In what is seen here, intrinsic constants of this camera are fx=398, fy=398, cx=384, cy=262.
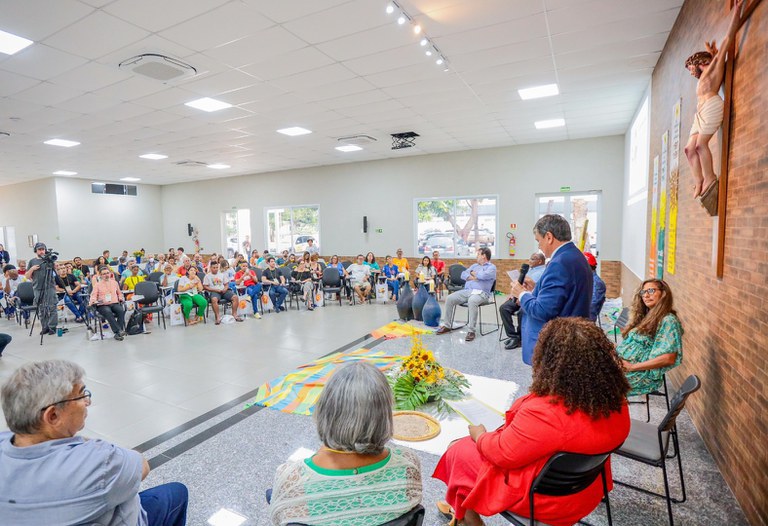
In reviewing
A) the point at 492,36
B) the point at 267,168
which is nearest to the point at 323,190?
the point at 267,168

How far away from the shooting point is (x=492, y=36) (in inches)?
157

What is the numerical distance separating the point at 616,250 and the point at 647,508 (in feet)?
24.7

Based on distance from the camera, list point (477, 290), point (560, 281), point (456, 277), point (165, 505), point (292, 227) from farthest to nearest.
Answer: point (292, 227)
point (456, 277)
point (477, 290)
point (560, 281)
point (165, 505)

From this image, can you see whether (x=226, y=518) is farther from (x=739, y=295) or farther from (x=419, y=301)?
(x=419, y=301)

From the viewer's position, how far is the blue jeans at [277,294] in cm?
832

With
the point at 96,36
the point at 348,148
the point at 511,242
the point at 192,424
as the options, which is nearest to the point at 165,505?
the point at 192,424

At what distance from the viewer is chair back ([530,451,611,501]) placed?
1445 mm

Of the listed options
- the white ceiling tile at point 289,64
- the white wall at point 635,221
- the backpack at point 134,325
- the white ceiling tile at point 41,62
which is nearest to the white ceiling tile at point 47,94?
the white ceiling tile at point 41,62

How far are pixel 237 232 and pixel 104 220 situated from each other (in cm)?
441

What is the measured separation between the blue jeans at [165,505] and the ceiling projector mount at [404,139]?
7385 millimetres

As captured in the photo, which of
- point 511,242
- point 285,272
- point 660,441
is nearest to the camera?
point 660,441

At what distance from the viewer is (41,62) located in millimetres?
4238

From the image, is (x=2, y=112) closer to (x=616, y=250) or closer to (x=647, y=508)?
(x=647, y=508)

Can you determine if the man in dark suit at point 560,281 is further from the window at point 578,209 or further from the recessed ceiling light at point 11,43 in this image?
the window at point 578,209
